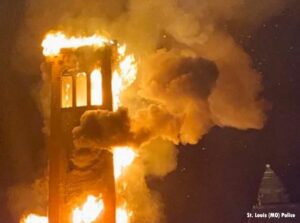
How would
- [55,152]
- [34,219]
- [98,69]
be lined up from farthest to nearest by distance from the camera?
1. [34,219]
2. [55,152]
3. [98,69]

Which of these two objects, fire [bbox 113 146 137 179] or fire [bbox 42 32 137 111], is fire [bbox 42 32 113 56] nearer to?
fire [bbox 42 32 137 111]

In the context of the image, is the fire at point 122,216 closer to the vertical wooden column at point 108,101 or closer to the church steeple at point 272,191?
the vertical wooden column at point 108,101

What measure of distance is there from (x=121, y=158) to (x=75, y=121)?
2315 millimetres

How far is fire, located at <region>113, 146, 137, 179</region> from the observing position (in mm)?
20375

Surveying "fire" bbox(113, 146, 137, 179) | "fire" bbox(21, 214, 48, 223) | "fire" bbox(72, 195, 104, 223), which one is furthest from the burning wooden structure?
"fire" bbox(21, 214, 48, 223)

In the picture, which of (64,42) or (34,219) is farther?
(34,219)

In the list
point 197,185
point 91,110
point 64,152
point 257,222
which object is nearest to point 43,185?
point 64,152

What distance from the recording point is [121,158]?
20766 millimetres

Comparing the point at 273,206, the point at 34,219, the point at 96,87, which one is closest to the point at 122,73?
the point at 96,87

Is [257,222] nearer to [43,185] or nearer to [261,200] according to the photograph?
[261,200]

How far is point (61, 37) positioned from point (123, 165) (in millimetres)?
5555

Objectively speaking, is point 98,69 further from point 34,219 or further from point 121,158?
point 34,219

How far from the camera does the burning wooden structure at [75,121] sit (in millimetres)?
20000

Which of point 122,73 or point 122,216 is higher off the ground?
point 122,73
